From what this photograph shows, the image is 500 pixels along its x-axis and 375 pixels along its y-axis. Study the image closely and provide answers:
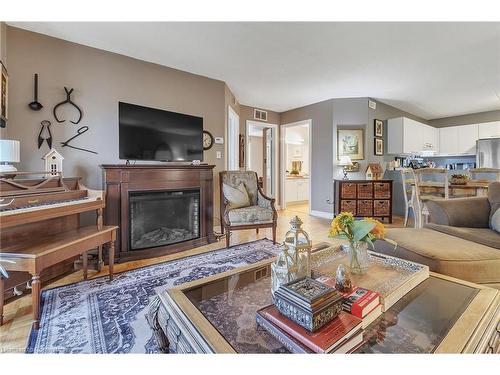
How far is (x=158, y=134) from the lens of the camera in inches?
117

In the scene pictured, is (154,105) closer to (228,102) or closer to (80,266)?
(228,102)

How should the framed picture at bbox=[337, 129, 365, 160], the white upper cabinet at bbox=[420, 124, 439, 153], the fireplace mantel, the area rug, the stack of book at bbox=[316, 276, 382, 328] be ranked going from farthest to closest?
the white upper cabinet at bbox=[420, 124, 439, 153] < the framed picture at bbox=[337, 129, 365, 160] < the fireplace mantel < the area rug < the stack of book at bbox=[316, 276, 382, 328]

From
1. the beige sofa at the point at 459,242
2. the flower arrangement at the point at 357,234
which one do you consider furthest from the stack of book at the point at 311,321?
the beige sofa at the point at 459,242

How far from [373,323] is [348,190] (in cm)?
375

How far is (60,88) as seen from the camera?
8.46 ft

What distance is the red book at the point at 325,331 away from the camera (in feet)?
2.43

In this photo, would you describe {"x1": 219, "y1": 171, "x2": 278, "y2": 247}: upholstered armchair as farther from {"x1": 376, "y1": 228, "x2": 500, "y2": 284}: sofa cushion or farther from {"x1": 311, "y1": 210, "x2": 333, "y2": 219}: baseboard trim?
{"x1": 311, "y1": 210, "x2": 333, "y2": 219}: baseboard trim

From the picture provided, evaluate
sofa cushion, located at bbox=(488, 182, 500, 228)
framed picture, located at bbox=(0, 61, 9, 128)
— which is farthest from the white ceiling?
sofa cushion, located at bbox=(488, 182, 500, 228)

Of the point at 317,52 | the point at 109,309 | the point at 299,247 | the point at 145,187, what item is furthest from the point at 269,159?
the point at 299,247

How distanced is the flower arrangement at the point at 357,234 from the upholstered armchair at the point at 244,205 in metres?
1.82

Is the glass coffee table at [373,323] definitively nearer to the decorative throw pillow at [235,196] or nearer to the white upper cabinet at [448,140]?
the decorative throw pillow at [235,196]

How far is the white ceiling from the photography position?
2383 mm

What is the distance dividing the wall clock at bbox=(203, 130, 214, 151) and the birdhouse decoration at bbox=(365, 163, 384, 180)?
119 inches
